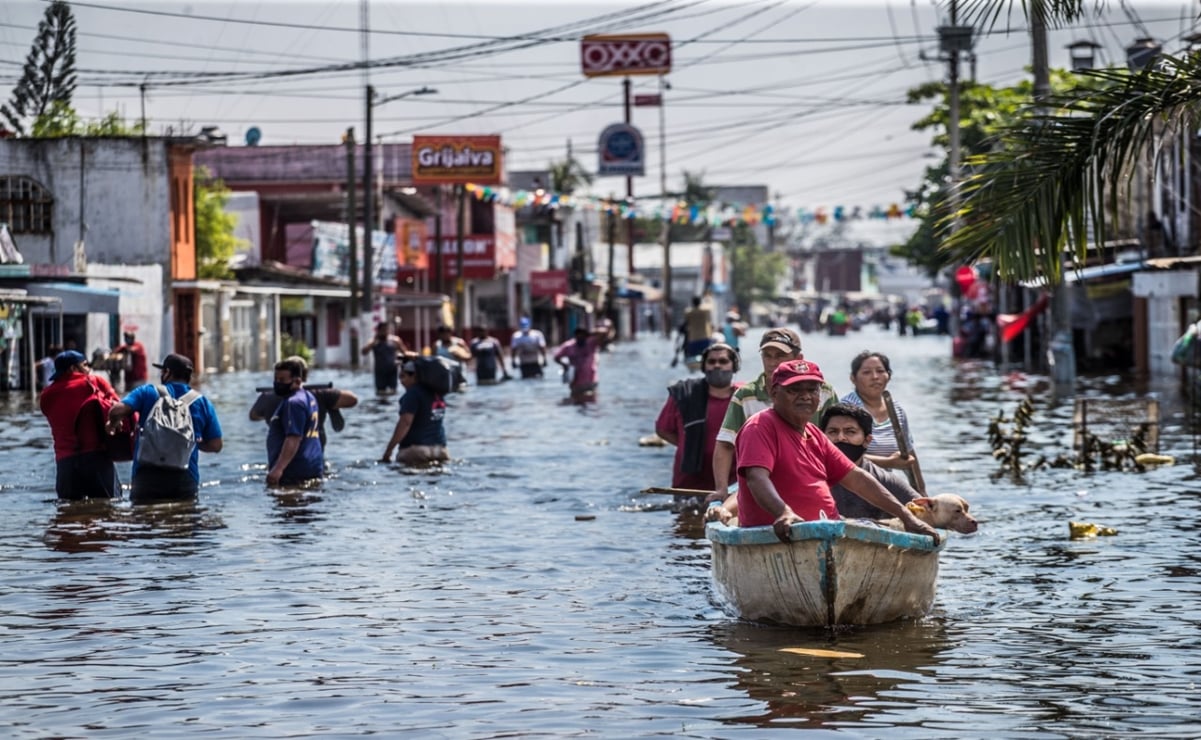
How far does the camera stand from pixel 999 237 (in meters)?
12.9

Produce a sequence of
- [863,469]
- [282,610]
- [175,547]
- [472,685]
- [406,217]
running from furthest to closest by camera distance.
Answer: [406,217] → [175,547] → [282,610] → [863,469] → [472,685]

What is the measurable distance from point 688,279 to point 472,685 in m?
136

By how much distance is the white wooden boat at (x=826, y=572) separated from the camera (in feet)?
32.0

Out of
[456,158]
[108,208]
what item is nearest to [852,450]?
[108,208]

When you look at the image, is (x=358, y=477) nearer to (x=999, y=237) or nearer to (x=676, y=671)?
(x=999, y=237)

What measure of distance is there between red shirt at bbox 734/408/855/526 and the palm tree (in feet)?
10.9

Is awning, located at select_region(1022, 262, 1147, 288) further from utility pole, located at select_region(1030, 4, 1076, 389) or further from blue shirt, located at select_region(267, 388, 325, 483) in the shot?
blue shirt, located at select_region(267, 388, 325, 483)

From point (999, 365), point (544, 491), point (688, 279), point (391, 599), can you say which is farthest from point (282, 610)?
point (688, 279)

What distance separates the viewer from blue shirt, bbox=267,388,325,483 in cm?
1686

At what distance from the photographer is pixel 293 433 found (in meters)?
17.1

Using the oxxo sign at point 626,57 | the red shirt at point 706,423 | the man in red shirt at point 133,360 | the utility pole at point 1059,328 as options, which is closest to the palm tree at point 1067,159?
the red shirt at point 706,423

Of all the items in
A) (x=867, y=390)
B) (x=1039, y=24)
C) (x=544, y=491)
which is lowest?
(x=544, y=491)

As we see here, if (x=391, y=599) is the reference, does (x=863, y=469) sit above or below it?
above

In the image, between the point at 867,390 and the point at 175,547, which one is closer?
the point at 867,390
